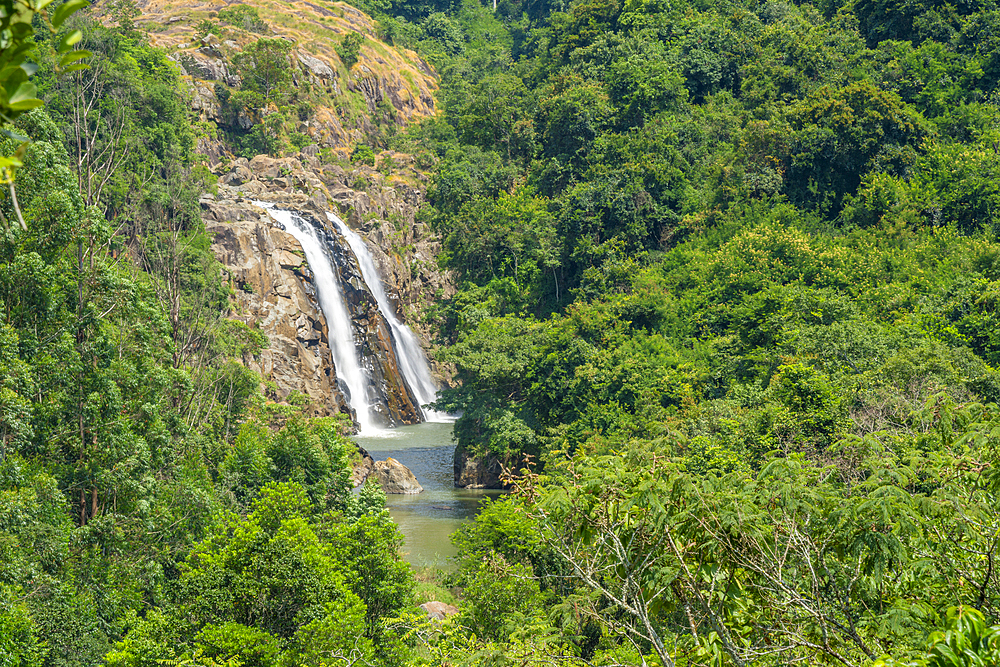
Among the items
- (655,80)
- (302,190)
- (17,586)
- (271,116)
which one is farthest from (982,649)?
(271,116)

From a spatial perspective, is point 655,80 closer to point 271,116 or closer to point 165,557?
point 271,116

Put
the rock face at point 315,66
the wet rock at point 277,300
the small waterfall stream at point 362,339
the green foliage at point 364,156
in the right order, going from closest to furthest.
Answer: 1. the wet rock at point 277,300
2. the small waterfall stream at point 362,339
3. the rock face at point 315,66
4. the green foliage at point 364,156

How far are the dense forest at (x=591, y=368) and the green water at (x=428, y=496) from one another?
2243 mm

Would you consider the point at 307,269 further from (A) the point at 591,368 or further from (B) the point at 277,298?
(A) the point at 591,368

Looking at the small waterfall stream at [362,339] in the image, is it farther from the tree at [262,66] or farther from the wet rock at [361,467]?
the tree at [262,66]

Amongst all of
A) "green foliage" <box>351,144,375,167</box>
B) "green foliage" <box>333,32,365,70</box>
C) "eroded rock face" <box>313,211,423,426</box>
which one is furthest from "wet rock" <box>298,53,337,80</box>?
"eroded rock face" <box>313,211,423,426</box>

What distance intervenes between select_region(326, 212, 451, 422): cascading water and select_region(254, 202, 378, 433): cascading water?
7.19ft

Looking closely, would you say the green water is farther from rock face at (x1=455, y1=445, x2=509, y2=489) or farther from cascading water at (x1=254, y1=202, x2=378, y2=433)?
cascading water at (x1=254, y1=202, x2=378, y2=433)

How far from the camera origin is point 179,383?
58.6ft

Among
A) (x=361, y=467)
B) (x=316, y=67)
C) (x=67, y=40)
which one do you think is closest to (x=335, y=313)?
(x=361, y=467)

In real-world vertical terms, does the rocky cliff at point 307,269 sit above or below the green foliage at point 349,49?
below

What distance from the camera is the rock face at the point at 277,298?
36531 mm

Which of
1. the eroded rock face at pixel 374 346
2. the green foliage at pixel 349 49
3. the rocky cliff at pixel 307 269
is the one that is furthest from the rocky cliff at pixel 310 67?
the eroded rock face at pixel 374 346

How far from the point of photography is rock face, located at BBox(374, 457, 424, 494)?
27734 millimetres
